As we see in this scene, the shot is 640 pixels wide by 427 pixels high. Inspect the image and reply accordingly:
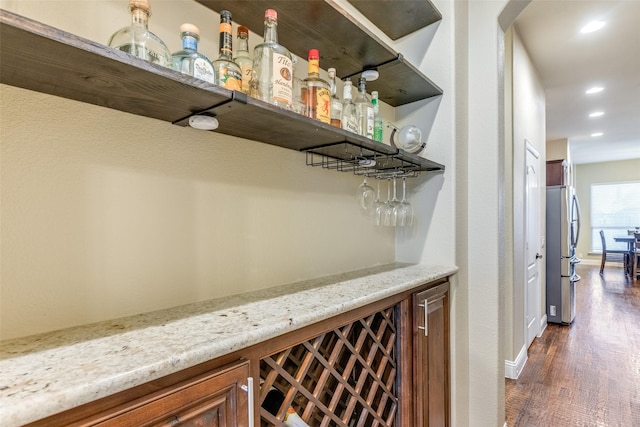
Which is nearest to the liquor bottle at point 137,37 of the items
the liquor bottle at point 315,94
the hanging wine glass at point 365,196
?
the liquor bottle at point 315,94

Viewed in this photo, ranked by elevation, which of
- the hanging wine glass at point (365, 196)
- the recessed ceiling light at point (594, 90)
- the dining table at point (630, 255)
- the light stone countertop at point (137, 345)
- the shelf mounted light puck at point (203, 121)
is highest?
the recessed ceiling light at point (594, 90)

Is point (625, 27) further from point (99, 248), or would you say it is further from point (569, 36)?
point (99, 248)

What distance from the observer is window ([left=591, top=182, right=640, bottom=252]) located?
8117mm

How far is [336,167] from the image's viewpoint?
1534 millimetres

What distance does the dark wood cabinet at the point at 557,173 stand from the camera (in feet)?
13.2

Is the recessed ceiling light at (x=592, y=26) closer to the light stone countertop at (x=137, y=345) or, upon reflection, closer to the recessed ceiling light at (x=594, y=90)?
the recessed ceiling light at (x=594, y=90)

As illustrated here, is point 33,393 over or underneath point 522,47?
underneath

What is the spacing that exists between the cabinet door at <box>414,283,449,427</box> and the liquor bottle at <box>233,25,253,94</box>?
109 cm

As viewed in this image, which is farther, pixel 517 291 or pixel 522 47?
pixel 522 47

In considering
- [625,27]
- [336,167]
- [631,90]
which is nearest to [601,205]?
[631,90]

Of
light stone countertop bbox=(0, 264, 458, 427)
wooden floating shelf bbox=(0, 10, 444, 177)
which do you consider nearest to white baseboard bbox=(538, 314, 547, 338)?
light stone countertop bbox=(0, 264, 458, 427)

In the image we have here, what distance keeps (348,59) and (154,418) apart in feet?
4.89

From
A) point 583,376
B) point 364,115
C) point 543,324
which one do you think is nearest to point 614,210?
Answer: point 543,324

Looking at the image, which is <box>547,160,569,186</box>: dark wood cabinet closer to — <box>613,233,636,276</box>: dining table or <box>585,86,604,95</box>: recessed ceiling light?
<box>585,86,604,95</box>: recessed ceiling light
